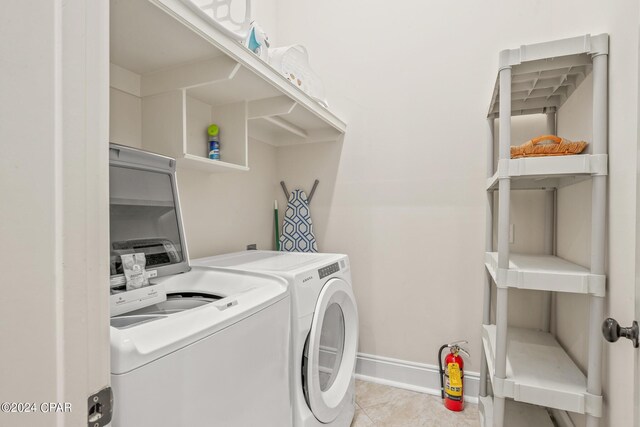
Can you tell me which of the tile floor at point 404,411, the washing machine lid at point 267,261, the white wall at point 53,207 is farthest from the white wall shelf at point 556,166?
the tile floor at point 404,411

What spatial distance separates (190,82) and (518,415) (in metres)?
2.26

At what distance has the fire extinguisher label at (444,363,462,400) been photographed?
6.10 ft

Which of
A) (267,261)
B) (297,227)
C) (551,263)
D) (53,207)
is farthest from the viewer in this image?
(297,227)

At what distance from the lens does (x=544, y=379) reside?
4.06 feet

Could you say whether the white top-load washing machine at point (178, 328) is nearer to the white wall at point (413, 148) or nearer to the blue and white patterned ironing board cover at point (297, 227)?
the blue and white patterned ironing board cover at point (297, 227)

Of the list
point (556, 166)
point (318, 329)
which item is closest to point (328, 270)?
point (318, 329)

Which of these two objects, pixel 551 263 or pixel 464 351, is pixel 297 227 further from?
pixel 551 263

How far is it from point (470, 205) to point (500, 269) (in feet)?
2.67

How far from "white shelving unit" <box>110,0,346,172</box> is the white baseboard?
1619 mm

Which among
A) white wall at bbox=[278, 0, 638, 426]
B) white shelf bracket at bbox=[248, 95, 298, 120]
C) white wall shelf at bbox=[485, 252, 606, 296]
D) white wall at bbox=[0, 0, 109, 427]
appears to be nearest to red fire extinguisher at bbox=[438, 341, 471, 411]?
white wall at bbox=[278, 0, 638, 426]

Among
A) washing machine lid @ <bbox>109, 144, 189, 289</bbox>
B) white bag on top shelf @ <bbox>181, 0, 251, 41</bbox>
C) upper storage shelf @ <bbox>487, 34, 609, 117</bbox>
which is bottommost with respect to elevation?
washing machine lid @ <bbox>109, 144, 189, 289</bbox>

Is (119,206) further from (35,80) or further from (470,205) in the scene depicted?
(470,205)

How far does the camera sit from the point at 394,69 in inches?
85.0

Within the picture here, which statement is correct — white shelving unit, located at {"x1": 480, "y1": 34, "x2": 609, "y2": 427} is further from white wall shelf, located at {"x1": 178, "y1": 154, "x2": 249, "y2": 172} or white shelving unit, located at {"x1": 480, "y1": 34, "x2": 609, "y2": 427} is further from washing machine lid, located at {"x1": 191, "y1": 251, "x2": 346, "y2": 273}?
white wall shelf, located at {"x1": 178, "y1": 154, "x2": 249, "y2": 172}
